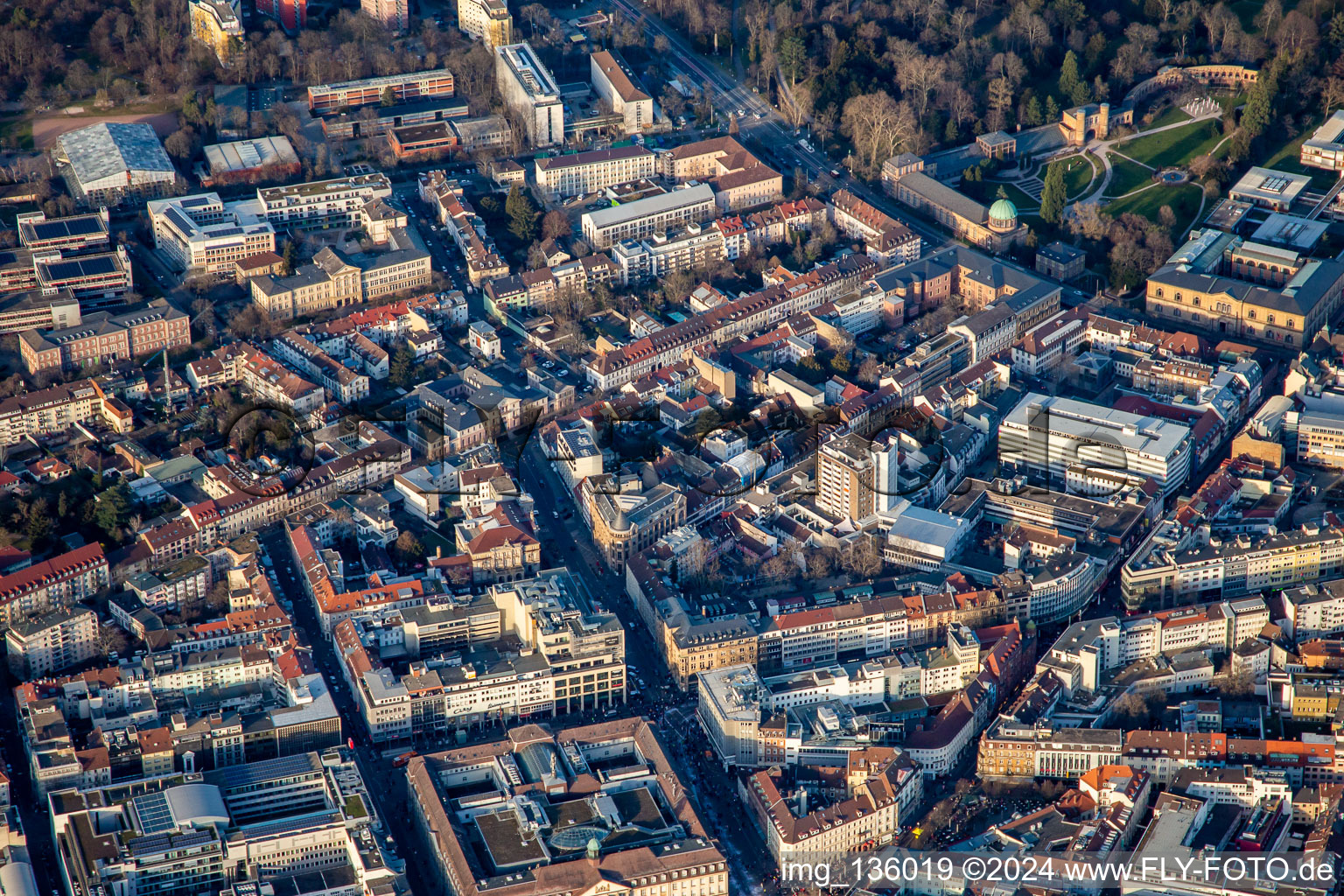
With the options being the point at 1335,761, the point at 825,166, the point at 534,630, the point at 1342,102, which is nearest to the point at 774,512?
the point at 534,630

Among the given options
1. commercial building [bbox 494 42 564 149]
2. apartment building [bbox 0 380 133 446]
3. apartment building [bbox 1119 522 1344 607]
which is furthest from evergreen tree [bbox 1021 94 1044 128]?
apartment building [bbox 0 380 133 446]

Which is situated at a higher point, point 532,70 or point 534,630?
point 532,70

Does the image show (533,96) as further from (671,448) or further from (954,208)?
(671,448)

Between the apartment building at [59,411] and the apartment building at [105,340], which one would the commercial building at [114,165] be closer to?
the apartment building at [105,340]

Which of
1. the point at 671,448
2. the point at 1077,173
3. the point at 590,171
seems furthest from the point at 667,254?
the point at 1077,173

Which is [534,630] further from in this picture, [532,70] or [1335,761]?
[532,70]

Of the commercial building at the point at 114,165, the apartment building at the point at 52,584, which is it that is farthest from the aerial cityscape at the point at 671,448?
the commercial building at the point at 114,165
